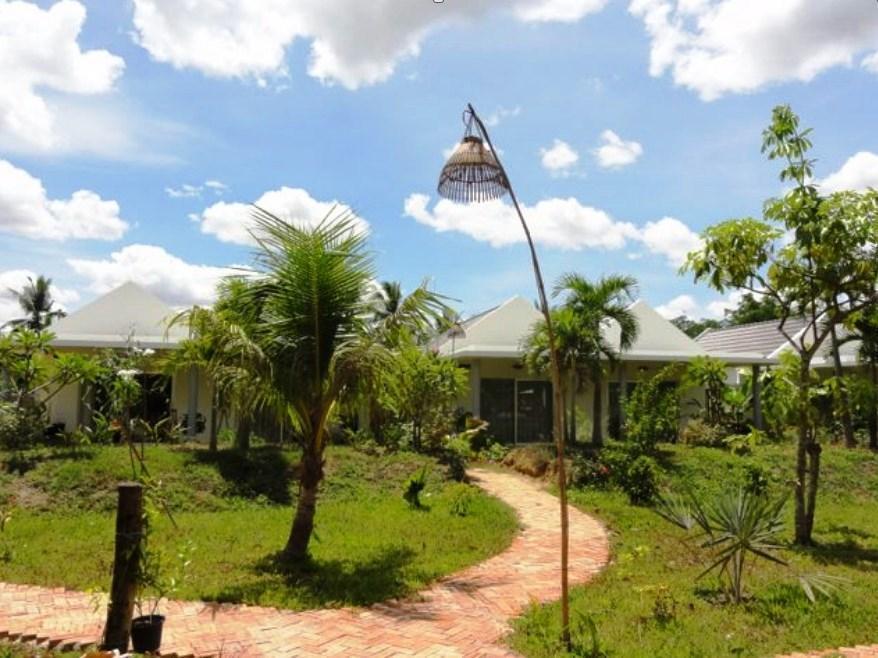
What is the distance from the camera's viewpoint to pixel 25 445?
508 inches

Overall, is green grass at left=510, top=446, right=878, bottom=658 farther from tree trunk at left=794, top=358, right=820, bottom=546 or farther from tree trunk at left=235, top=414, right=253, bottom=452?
tree trunk at left=235, top=414, right=253, bottom=452

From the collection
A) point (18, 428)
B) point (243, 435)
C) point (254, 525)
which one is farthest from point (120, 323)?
point (254, 525)

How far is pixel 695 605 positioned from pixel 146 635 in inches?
191

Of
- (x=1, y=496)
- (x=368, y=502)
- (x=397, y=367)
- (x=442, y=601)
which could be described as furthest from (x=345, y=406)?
(x=1, y=496)

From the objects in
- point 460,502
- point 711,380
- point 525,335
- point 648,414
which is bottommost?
point 460,502

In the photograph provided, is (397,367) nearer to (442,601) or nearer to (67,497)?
(442,601)

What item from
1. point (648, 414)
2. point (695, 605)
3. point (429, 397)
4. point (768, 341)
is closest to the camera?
point (695, 605)

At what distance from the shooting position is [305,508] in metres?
7.85

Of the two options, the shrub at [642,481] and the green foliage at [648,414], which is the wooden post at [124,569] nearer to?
the shrub at [642,481]

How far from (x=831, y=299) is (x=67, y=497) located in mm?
12148

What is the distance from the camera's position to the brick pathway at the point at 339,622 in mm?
5359

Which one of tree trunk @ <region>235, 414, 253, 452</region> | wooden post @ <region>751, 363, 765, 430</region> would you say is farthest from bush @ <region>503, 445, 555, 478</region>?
wooden post @ <region>751, 363, 765, 430</region>

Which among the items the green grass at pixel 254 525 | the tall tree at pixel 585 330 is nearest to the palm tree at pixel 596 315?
the tall tree at pixel 585 330

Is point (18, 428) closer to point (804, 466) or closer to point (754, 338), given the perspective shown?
point (804, 466)
